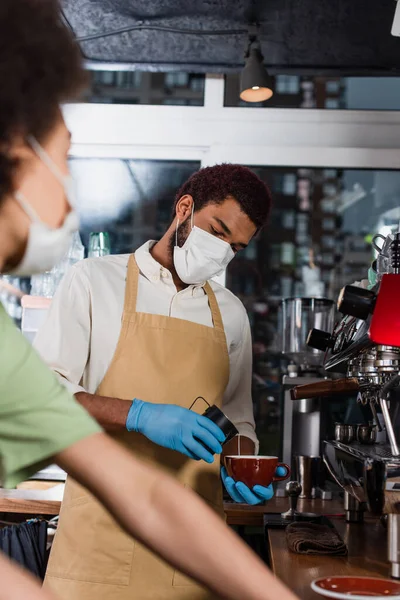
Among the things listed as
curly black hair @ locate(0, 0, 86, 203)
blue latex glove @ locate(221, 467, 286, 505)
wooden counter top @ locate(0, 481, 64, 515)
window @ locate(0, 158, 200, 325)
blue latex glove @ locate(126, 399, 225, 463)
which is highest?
window @ locate(0, 158, 200, 325)

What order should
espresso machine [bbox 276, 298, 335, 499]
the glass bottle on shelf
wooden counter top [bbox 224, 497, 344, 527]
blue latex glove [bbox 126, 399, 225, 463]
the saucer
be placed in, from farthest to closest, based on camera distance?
the glass bottle on shelf < espresso machine [bbox 276, 298, 335, 499] < wooden counter top [bbox 224, 497, 344, 527] < blue latex glove [bbox 126, 399, 225, 463] < the saucer

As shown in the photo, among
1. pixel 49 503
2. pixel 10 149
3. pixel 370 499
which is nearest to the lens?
pixel 10 149

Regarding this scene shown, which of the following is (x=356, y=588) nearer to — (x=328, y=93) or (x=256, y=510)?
(x=256, y=510)

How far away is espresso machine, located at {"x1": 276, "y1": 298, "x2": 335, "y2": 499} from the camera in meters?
2.72

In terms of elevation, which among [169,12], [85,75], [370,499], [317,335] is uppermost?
[169,12]

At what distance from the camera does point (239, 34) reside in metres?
2.90

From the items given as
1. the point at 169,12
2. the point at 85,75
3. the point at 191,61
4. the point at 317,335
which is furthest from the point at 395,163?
the point at 85,75

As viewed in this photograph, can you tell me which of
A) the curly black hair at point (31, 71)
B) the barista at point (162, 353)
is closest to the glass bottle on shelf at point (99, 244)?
the barista at point (162, 353)

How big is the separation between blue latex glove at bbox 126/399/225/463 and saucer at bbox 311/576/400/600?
0.60 meters

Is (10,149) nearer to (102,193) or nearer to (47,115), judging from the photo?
(47,115)

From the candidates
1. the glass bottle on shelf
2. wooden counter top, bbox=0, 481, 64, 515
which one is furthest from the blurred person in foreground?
the glass bottle on shelf

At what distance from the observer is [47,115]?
0.76 metres

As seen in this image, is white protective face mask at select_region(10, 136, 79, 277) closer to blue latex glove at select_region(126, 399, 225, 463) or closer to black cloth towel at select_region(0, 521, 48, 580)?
blue latex glove at select_region(126, 399, 225, 463)

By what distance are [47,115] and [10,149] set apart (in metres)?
0.06
